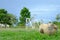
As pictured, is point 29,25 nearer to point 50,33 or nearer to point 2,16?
point 50,33

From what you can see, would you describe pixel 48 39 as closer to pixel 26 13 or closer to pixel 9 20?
pixel 26 13

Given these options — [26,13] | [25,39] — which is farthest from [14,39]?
[26,13]

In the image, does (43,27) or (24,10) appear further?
(24,10)

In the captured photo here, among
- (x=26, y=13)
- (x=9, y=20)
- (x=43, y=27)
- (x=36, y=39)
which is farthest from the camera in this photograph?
(x=9, y=20)

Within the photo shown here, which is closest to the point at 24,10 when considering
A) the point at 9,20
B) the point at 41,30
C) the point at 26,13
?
the point at 26,13

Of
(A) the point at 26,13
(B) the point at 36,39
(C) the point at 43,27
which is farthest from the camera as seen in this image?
(A) the point at 26,13

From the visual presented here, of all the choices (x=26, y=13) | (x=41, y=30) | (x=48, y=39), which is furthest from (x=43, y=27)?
(x=26, y=13)

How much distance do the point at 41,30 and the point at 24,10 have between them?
26622 millimetres

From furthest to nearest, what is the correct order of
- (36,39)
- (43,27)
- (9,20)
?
(9,20) → (43,27) → (36,39)

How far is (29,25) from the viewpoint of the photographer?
22234 millimetres

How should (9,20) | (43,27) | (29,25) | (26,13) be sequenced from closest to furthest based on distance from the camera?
1. (43,27)
2. (29,25)
3. (26,13)
4. (9,20)

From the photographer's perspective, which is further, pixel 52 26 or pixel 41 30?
pixel 41 30

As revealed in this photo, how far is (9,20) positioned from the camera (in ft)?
135

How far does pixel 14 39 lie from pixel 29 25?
44.1 feet
